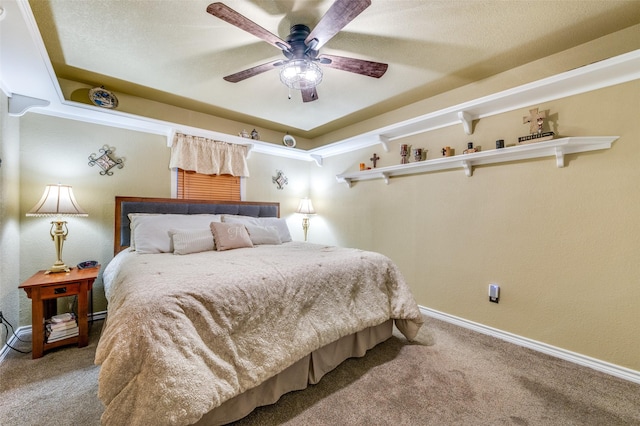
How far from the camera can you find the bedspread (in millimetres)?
1047

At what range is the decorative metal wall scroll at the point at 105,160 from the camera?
2699 millimetres

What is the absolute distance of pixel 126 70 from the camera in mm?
2363

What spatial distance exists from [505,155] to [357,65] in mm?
1574

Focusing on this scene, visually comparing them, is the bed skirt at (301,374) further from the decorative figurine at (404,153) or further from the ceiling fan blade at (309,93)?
the ceiling fan blade at (309,93)

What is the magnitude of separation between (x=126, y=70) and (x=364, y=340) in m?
3.20

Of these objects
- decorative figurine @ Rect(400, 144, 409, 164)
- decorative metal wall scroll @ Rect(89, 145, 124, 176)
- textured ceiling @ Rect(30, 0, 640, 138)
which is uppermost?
textured ceiling @ Rect(30, 0, 640, 138)

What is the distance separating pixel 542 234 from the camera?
2184 mm

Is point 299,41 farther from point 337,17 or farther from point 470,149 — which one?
point 470,149

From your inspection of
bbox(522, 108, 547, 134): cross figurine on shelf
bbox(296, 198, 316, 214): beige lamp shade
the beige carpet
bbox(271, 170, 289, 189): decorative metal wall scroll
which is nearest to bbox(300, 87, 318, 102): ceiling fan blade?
bbox(522, 108, 547, 134): cross figurine on shelf

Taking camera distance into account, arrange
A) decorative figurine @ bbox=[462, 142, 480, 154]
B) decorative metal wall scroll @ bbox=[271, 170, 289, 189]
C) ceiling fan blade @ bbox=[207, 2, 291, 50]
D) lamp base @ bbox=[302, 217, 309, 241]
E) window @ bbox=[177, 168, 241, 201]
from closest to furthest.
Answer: ceiling fan blade @ bbox=[207, 2, 291, 50], decorative figurine @ bbox=[462, 142, 480, 154], window @ bbox=[177, 168, 241, 201], decorative metal wall scroll @ bbox=[271, 170, 289, 189], lamp base @ bbox=[302, 217, 309, 241]

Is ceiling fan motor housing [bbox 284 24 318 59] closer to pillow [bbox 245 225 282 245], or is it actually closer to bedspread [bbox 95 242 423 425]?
bedspread [bbox 95 242 423 425]

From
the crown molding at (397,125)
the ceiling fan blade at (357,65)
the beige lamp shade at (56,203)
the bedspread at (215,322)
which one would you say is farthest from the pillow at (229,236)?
the ceiling fan blade at (357,65)

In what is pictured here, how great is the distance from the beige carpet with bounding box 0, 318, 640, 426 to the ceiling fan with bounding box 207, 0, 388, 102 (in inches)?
87.7

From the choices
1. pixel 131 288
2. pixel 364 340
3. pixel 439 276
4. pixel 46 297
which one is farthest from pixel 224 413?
pixel 439 276
